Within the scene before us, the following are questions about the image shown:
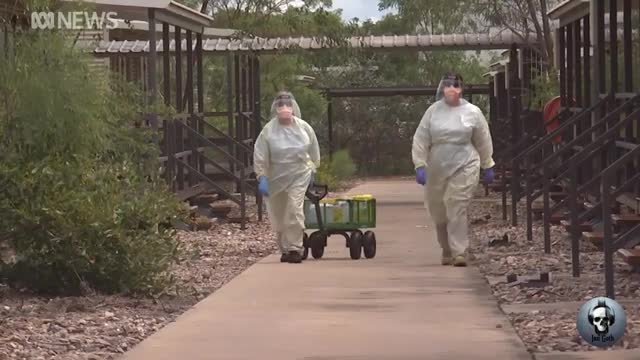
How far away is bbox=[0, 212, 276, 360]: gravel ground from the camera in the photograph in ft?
30.6

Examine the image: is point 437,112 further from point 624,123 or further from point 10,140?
point 10,140

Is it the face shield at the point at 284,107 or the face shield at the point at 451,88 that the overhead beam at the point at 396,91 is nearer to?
the face shield at the point at 284,107

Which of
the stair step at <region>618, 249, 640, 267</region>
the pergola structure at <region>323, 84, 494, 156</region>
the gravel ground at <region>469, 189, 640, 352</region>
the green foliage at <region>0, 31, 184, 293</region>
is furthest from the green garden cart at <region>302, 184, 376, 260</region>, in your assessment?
the pergola structure at <region>323, 84, 494, 156</region>

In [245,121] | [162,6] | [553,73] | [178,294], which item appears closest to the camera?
[178,294]

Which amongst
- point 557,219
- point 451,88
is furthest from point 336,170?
point 451,88

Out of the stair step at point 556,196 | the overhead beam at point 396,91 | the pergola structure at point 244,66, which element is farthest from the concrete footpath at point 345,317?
A: the overhead beam at point 396,91

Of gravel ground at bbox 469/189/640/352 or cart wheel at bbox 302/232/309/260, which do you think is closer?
gravel ground at bbox 469/189/640/352

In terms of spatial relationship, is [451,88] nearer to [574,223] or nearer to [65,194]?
[574,223]

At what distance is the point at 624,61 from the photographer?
53.1ft

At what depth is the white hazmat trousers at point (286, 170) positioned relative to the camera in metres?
15.0

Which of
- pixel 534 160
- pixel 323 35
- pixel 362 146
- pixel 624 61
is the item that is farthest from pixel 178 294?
pixel 362 146

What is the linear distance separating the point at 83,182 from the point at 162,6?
21.9 ft

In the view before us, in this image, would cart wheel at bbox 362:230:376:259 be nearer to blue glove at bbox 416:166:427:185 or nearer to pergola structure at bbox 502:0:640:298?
blue glove at bbox 416:166:427:185

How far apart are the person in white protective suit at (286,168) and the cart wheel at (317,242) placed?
0.36 meters
